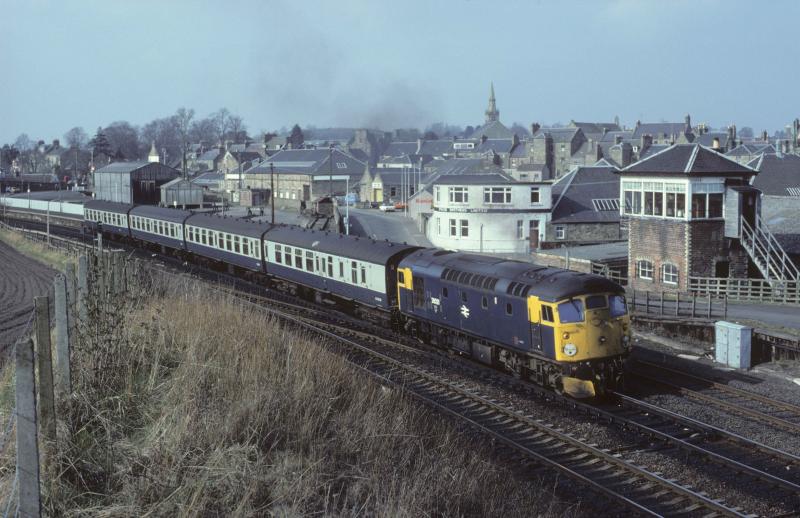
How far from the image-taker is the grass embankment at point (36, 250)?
47.6 metres

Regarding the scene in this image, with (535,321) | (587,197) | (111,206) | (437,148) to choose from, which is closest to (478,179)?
(587,197)

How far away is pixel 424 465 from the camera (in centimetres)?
1197

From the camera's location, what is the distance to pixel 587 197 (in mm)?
57438

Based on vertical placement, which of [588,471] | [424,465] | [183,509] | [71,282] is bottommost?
[588,471]

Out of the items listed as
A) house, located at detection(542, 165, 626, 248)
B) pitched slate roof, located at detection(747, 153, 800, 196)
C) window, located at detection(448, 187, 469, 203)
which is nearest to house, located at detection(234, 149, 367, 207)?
window, located at detection(448, 187, 469, 203)

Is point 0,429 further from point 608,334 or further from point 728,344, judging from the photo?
point 728,344

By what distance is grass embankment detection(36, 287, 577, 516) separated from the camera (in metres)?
9.26

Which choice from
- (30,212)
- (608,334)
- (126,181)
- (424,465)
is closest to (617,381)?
(608,334)

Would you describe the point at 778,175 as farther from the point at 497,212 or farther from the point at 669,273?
the point at 669,273

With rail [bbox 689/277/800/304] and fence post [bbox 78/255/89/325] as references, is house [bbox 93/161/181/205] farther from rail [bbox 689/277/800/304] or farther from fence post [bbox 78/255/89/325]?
fence post [bbox 78/255/89/325]

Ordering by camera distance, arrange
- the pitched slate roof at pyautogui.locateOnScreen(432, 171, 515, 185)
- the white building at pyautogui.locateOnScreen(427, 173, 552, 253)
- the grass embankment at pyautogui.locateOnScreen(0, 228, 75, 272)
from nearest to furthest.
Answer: the grass embankment at pyautogui.locateOnScreen(0, 228, 75, 272)
the white building at pyautogui.locateOnScreen(427, 173, 552, 253)
the pitched slate roof at pyautogui.locateOnScreen(432, 171, 515, 185)

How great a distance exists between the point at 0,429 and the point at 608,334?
44.9 feet

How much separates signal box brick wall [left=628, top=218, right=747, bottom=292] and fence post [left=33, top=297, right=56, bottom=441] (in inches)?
1300

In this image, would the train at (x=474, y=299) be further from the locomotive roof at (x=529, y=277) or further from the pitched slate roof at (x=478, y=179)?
the pitched slate roof at (x=478, y=179)
